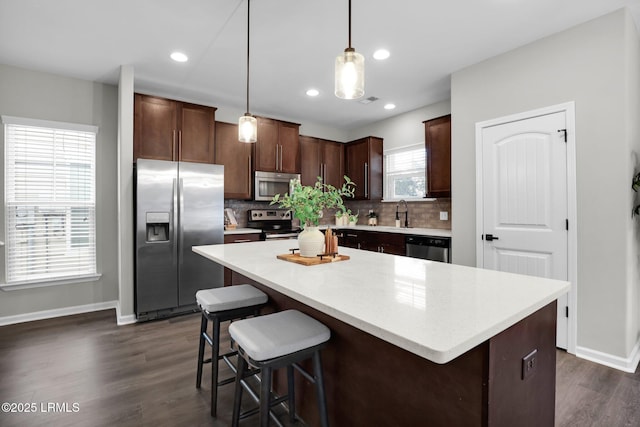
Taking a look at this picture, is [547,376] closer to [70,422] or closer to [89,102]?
[70,422]

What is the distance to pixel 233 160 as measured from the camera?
178 inches

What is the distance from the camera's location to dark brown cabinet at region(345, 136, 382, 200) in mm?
5230

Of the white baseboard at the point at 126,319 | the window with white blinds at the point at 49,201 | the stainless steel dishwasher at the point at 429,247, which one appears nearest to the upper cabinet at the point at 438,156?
the stainless steel dishwasher at the point at 429,247

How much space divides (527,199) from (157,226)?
12.1ft

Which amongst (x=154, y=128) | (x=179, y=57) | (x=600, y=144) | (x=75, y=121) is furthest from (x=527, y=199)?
(x=75, y=121)

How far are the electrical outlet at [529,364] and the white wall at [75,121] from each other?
4226 mm

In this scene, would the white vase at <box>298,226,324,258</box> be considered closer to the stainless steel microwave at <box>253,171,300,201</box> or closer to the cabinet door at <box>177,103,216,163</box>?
the cabinet door at <box>177,103,216,163</box>

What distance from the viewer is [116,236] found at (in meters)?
3.93

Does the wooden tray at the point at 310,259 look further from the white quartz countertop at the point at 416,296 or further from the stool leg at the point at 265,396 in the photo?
the stool leg at the point at 265,396

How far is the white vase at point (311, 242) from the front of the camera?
6.39ft

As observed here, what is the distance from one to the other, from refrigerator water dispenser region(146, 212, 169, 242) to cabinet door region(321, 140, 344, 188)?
8.91 ft

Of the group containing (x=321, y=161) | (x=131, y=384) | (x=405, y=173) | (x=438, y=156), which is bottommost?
(x=131, y=384)

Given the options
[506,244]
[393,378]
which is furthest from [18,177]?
[506,244]

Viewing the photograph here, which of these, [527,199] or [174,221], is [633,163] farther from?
[174,221]
